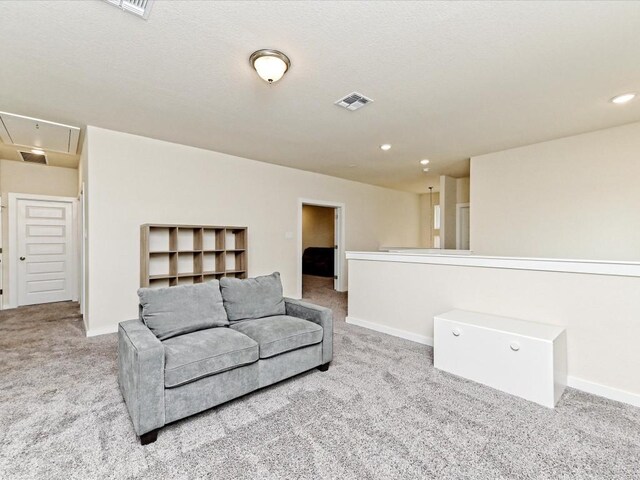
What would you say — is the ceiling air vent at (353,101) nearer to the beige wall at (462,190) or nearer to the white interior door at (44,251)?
the beige wall at (462,190)

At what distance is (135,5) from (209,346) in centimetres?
215

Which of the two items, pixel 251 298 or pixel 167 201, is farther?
pixel 167 201

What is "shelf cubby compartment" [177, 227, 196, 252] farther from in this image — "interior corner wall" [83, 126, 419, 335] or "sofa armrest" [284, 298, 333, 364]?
"sofa armrest" [284, 298, 333, 364]

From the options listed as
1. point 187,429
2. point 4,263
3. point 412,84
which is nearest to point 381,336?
point 187,429

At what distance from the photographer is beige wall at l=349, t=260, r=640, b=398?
2.24 meters

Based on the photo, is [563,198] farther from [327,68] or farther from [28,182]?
[28,182]

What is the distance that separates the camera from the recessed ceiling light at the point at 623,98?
9.39 feet

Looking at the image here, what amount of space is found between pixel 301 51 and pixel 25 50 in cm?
199

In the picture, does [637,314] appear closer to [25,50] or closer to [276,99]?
→ [276,99]

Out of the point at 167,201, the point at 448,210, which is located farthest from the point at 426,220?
the point at 167,201

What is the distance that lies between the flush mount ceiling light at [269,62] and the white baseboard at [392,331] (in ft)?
9.81

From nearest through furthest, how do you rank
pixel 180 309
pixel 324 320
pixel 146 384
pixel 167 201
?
pixel 146 384 → pixel 180 309 → pixel 324 320 → pixel 167 201

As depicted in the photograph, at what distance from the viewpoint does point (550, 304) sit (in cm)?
255

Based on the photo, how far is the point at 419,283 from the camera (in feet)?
11.4
